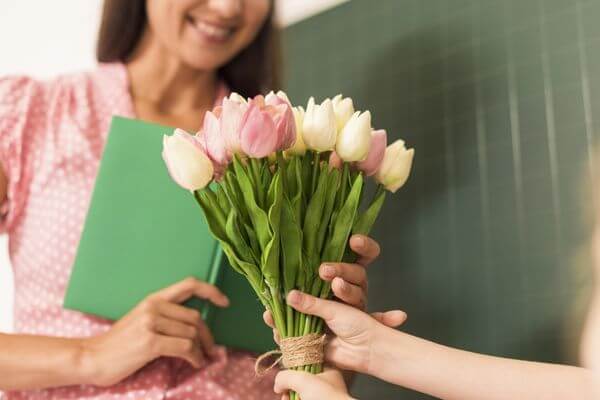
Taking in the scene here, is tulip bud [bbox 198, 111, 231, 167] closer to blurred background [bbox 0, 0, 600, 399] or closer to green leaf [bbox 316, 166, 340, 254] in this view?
green leaf [bbox 316, 166, 340, 254]

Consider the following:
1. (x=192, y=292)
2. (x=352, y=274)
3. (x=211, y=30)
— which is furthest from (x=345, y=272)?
(x=211, y=30)

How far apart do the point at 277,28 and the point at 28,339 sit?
670 mm

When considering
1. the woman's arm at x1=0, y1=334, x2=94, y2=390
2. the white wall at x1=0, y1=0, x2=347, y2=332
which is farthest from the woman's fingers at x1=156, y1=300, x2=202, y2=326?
the white wall at x1=0, y1=0, x2=347, y2=332

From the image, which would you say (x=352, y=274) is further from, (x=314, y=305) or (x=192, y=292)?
(x=192, y=292)

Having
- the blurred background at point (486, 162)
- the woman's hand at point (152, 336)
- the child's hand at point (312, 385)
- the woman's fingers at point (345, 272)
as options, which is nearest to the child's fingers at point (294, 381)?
the child's hand at point (312, 385)

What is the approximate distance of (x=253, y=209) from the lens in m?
0.89

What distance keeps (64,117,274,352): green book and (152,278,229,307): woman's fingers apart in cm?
2

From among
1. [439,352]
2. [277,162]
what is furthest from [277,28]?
[439,352]

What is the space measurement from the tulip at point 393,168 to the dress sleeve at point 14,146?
54 centimetres

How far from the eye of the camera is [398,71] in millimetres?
1567

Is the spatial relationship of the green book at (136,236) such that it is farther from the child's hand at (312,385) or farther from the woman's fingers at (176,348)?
the child's hand at (312,385)

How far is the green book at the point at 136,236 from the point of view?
1116 millimetres

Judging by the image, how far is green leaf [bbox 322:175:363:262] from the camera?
3.04 feet

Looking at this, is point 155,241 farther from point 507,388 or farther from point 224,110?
point 507,388
